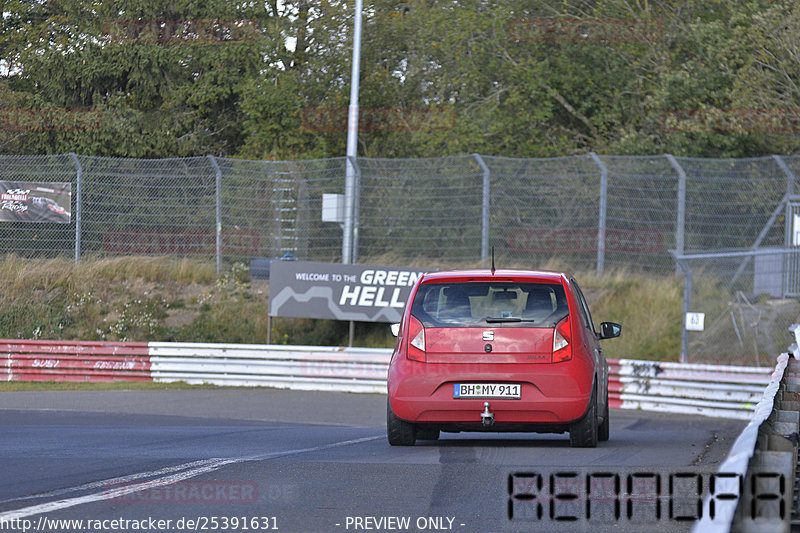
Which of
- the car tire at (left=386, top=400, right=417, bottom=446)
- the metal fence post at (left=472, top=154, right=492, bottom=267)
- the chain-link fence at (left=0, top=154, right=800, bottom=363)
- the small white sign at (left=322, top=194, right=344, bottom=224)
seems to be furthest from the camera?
the small white sign at (left=322, top=194, right=344, bottom=224)

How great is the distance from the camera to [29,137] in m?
32.0

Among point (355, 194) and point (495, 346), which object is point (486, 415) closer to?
point (495, 346)

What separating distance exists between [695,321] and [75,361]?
10732 mm

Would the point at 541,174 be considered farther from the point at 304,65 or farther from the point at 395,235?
the point at 304,65

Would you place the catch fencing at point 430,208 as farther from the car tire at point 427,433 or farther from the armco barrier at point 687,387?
the car tire at point 427,433

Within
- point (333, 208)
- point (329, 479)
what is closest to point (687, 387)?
point (333, 208)

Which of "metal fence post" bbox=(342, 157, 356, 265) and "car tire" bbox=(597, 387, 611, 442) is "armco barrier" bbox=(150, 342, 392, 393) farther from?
"car tire" bbox=(597, 387, 611, 442)

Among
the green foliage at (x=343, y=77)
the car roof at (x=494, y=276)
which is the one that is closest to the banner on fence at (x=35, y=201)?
the green foliage at (x=343, y=77)

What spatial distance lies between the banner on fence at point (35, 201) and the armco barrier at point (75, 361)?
3.48 m

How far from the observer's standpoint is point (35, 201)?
78.5ft

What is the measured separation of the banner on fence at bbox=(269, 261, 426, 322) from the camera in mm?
22688

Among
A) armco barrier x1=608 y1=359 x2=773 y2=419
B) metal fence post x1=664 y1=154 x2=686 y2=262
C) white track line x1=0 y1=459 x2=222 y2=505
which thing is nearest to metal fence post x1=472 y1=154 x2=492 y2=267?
metal fence post x1=664 y1=154 x2=686 y2=262

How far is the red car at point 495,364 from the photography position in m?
9.70

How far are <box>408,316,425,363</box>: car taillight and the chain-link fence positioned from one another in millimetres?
12220
